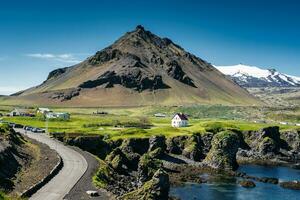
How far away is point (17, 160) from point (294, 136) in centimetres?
12687

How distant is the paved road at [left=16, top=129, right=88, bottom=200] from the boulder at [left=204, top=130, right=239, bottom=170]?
42609 millimetres

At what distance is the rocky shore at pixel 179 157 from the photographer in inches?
3240

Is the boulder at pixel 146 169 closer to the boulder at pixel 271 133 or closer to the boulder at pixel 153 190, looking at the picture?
the boulder at pixel 153 190

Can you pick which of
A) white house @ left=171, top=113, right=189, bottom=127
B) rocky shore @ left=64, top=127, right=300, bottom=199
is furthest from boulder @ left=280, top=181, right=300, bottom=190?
white house @ left=171, top=113, right=189, bottom=127

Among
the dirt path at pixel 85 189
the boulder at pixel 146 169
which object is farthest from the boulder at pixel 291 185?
the dirt path at pixel 85 189

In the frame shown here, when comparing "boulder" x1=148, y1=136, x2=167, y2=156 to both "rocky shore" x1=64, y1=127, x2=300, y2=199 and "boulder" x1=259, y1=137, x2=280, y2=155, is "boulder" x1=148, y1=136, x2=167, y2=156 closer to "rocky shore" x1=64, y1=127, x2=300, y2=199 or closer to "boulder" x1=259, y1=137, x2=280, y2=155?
"rocky shore" x1=64, y1=127, x2=300, y2=199

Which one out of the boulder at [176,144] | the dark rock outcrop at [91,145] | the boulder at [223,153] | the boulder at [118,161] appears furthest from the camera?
the boulder at [176,144]

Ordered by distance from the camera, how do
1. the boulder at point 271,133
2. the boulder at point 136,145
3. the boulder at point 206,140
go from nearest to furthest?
the boulder at point 136,145 < the boulder at point 206,140 < the boulder at point 271,133

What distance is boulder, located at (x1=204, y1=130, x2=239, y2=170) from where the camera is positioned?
12946cm

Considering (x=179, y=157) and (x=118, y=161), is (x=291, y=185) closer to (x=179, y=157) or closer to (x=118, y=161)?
(x=179, y=157)

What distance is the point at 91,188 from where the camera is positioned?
6788cm

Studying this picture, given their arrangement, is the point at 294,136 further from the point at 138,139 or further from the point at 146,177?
the point at 146,177

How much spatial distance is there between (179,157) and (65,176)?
224ft

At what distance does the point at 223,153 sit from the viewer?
132 meters
